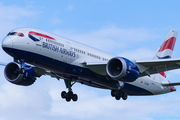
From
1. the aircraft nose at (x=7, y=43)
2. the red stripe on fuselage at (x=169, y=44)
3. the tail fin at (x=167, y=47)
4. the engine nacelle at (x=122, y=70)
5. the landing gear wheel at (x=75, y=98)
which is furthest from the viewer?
the red stripe on fuselage at (x=169, y=44)

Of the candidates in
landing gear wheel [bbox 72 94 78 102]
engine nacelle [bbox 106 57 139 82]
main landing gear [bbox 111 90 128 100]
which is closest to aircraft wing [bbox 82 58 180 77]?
engine nacelle [bbox 106 57 139 82]

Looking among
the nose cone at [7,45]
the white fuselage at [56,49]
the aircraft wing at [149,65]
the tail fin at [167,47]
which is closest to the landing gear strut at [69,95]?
the white fuselage at [56,49]

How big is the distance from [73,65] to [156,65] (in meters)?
7.59

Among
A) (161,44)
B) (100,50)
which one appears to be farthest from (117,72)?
(161,44)

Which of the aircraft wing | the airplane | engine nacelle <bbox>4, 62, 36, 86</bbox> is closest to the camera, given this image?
the airplane

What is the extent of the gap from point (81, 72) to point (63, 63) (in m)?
2.23

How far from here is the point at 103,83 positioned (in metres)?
33.9

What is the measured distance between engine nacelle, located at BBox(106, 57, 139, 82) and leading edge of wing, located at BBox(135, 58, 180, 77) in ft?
4.90

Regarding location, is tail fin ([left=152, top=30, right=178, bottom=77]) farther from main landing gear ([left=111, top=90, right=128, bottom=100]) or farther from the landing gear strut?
the landing gear strut

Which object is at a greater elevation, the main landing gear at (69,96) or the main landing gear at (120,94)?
the main landing gear at (120,94)

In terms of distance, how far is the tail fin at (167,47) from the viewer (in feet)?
143

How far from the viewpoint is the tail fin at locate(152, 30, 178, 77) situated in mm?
43553

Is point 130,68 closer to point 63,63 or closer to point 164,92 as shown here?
point 63,63

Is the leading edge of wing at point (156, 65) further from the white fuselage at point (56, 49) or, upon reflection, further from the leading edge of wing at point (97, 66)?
the white fuselage at point (56, 49)
